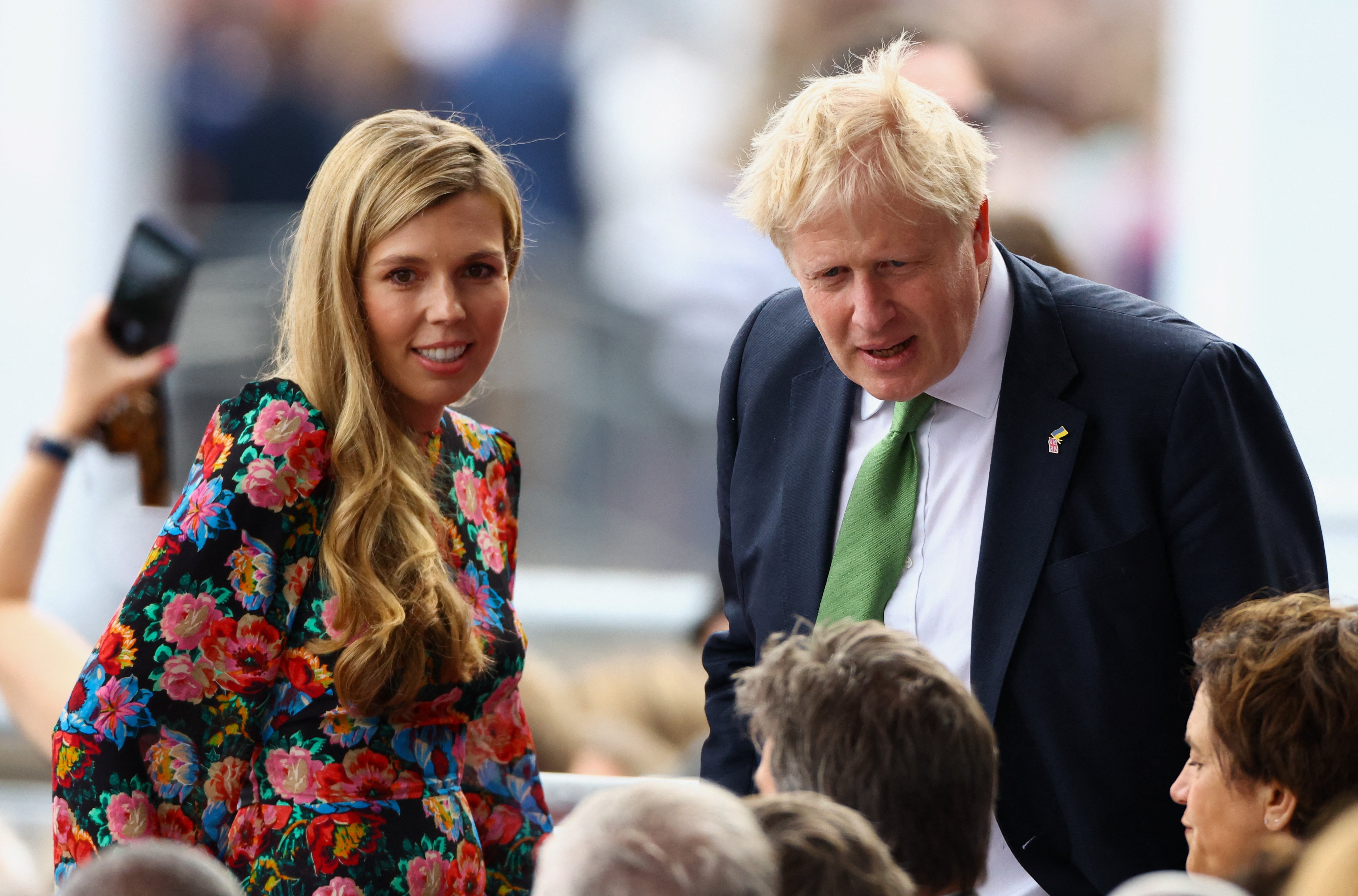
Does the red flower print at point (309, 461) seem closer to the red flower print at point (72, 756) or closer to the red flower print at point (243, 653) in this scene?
the red flower print at point (243, 653)

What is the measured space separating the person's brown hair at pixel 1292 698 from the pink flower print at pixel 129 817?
1222 mm

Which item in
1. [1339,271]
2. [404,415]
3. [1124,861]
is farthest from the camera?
[1339,271]

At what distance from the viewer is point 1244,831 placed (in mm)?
1635

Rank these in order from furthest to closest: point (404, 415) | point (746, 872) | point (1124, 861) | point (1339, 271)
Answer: point (1339, 271) < point (404, 415) < point (1124, 861) < point (746, 872)

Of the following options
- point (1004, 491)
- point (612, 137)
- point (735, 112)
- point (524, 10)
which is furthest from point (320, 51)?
point (1004, 491)

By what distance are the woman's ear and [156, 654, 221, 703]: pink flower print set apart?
1.20 meters

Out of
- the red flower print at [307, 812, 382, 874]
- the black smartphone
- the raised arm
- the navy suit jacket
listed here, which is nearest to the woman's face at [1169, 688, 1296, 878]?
the navy suit jacket

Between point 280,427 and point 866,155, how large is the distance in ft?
2.61

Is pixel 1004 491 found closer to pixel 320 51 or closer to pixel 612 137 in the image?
pixel 612 137

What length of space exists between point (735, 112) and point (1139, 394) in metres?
3.02

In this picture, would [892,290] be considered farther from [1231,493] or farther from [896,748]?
[896,748]

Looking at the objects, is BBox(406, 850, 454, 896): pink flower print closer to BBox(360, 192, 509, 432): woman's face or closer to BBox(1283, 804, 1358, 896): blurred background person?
BBox(360, 192, 509, 432): woman's face

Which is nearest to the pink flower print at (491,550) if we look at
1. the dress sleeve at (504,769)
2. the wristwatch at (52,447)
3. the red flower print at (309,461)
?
the dress sleeve at (504,769)

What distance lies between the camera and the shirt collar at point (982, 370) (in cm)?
200
